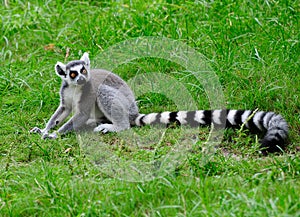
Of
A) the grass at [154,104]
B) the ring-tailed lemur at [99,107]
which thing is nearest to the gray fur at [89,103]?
the ring-tailed lemur at [99,107]

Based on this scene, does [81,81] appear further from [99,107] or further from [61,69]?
[99,107]

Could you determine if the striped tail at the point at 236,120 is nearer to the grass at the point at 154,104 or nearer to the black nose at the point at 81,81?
the grass at the point at 154,104

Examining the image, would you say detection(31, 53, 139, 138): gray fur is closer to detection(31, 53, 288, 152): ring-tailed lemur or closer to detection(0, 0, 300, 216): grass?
detection(31, 53, 288, 152): ring-tailed lemur

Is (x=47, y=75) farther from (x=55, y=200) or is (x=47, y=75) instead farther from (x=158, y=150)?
(x=55, y=200)

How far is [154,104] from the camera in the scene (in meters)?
6.58

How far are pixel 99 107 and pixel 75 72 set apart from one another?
1.57 ft

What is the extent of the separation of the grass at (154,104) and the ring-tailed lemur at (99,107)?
0.46 feet

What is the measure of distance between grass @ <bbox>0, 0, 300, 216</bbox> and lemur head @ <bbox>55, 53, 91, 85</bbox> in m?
0.58

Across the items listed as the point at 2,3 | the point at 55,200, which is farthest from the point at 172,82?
the point at 2,3

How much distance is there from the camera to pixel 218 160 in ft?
16.3

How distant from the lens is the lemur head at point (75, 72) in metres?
6.05

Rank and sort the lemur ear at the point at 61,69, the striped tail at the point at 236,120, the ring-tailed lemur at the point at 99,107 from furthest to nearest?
the lemur ear at the point at 61,69 < the ring-tailed lemur at the point at 99,107 < the striped tail at the point at 236,120

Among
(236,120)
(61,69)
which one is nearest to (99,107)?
(61,69)

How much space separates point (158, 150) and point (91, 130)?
1286mm
